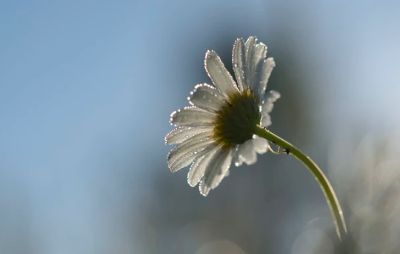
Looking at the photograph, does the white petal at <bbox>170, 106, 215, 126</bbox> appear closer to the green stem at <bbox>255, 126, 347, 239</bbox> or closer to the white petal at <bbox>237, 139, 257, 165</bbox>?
the white petal at <bbox>237, 139, 257, 165</bbox>

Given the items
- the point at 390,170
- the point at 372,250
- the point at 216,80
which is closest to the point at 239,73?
the point at 216,80

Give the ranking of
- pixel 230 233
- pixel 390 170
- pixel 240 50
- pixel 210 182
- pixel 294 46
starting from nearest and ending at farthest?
pixel 210 182 < pixel 240 50 < pixel 390 170 < pixel 230 233 < pixel 294 46

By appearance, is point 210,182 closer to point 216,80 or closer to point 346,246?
point 216,80

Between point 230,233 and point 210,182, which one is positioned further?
point 230,233

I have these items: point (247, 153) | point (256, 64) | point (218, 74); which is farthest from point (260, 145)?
point (218, 74)

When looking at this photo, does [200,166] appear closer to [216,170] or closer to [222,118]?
[216,170]

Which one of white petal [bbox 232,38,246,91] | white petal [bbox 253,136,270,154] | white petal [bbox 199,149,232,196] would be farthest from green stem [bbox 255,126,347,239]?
white petal [bbox 232,38,246,91]

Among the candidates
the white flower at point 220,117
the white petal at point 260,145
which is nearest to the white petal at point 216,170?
the white flower at point 220,117

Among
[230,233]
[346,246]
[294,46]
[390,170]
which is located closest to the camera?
[346,246]
